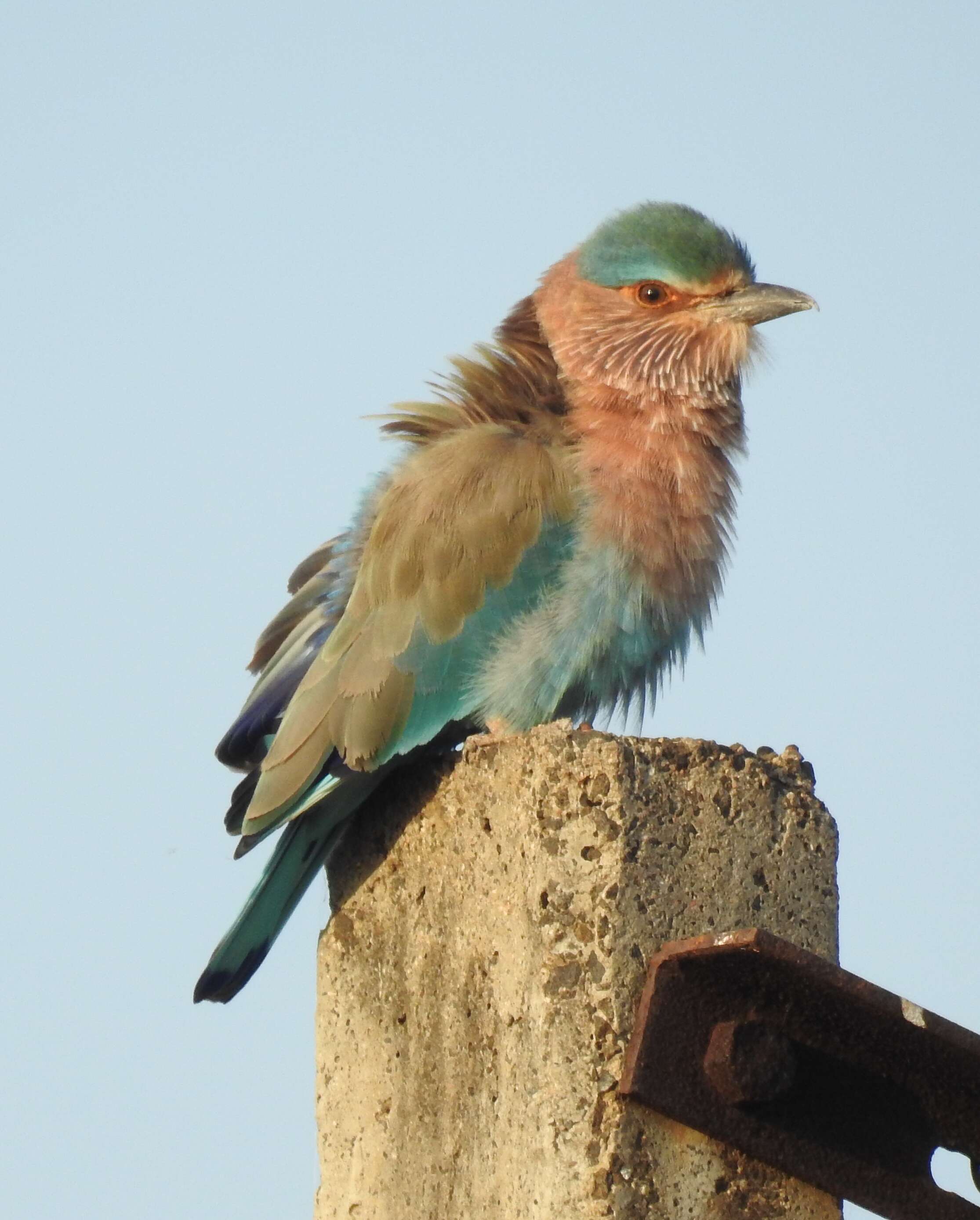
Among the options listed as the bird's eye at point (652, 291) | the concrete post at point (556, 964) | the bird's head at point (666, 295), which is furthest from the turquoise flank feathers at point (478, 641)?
the bird's eye at point (652, 291)

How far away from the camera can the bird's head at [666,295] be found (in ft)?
20.0

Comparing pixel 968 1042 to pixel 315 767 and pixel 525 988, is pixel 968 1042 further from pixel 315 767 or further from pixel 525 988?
pixel 315 767

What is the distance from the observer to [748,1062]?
3145mm

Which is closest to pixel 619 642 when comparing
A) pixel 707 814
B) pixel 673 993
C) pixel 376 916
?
pixel 376 916

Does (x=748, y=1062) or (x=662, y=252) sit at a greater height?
(x=662, y=252)

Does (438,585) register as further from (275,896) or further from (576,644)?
(275,896)

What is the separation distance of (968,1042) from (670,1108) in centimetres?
57

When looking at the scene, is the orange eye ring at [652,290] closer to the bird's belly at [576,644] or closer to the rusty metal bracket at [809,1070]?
the bird's belly at [576,644]

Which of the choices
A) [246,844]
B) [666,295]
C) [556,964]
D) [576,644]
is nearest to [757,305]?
[666,295]

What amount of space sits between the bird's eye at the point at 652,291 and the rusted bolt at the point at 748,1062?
12.0 feet

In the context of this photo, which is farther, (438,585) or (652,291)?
(652,291)

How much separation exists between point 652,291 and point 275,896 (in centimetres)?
272

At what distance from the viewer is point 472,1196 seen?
3377 millimetres

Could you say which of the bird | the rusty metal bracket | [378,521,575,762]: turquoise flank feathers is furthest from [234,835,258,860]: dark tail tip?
the rusty metal bracket
